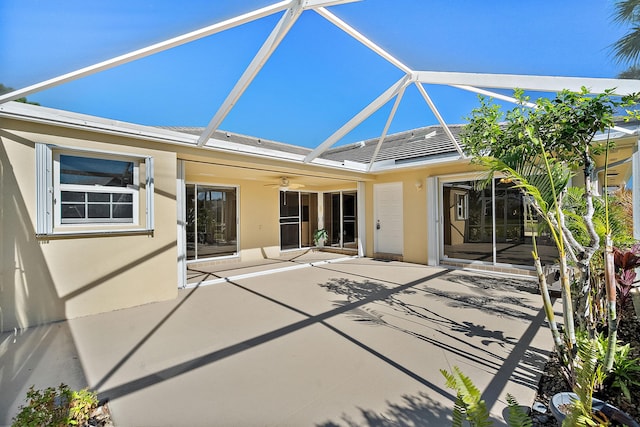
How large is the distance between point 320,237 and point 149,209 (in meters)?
7.81

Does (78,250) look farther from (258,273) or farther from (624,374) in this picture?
(624,374)

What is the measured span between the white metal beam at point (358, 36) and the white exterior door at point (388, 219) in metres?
5.51

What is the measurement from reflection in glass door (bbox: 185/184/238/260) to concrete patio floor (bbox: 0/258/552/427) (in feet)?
12.4

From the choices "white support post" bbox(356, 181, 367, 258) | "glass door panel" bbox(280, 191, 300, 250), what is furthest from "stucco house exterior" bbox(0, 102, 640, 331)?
"glass door panel" bbox(280, 191, 300, 250)

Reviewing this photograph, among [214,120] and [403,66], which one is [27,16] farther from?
[403,66]

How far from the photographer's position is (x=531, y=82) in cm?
376

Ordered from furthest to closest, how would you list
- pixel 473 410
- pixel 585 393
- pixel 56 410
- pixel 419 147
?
1. pixel 419 147
2. pixel 56 410
3. pixel 585 393
4. pixel 473 410

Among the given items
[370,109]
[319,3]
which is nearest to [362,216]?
[370,109]

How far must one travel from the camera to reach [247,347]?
3490mm

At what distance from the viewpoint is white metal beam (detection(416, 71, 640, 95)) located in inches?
122

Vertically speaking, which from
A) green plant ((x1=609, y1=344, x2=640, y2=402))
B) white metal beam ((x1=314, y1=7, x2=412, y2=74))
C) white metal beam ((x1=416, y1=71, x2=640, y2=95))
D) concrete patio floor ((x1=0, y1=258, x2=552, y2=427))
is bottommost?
concrete patio floor ((x1=0, y1=258, x2=552, y2=427))

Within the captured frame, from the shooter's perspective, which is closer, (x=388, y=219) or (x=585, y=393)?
(x=585, y=393)

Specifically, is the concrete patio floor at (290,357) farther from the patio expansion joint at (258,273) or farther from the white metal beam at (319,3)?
the white metal beam at (319,3)

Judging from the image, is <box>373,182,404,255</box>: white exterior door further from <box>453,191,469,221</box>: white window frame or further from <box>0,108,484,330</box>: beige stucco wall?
<box>0,108,484,330</box>: beige stucco wall
